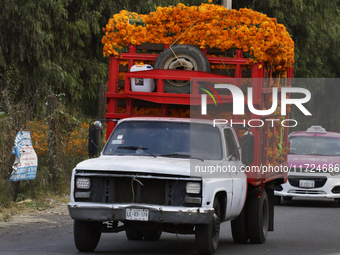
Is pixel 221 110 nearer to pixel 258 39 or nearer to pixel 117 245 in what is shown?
pixel 258 39

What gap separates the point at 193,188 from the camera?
8664mm

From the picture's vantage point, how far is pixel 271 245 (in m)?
11.2

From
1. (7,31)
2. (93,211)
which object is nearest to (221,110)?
(93,211)

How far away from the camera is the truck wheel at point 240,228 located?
36.7 feet

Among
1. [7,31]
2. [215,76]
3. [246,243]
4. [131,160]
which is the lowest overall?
[246,243]

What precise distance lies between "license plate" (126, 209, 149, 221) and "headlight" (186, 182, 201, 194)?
0.58 metres

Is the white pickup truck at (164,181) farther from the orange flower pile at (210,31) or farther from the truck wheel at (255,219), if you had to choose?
the orange flower pile at (210,31)

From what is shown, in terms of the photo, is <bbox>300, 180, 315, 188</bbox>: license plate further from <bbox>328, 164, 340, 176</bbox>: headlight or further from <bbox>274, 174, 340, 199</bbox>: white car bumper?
<bbox>328, 164, 340, 176</bbox>: headlight

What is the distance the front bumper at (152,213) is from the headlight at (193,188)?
0.70ft

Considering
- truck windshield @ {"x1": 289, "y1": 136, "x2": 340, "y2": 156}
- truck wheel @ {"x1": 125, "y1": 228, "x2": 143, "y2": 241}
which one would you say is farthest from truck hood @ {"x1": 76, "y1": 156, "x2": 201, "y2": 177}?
truck windshield @ {"x1": 289, "y1": 136, "x2": 340, "y2": 156}

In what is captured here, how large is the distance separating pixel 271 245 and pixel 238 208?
1.24 meters

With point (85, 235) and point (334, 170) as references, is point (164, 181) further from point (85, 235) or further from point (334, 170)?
point (334, 170)

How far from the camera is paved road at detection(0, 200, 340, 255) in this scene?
9961 mm

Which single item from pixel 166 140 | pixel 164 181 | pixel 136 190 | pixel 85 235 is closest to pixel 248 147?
pixel 166 140
